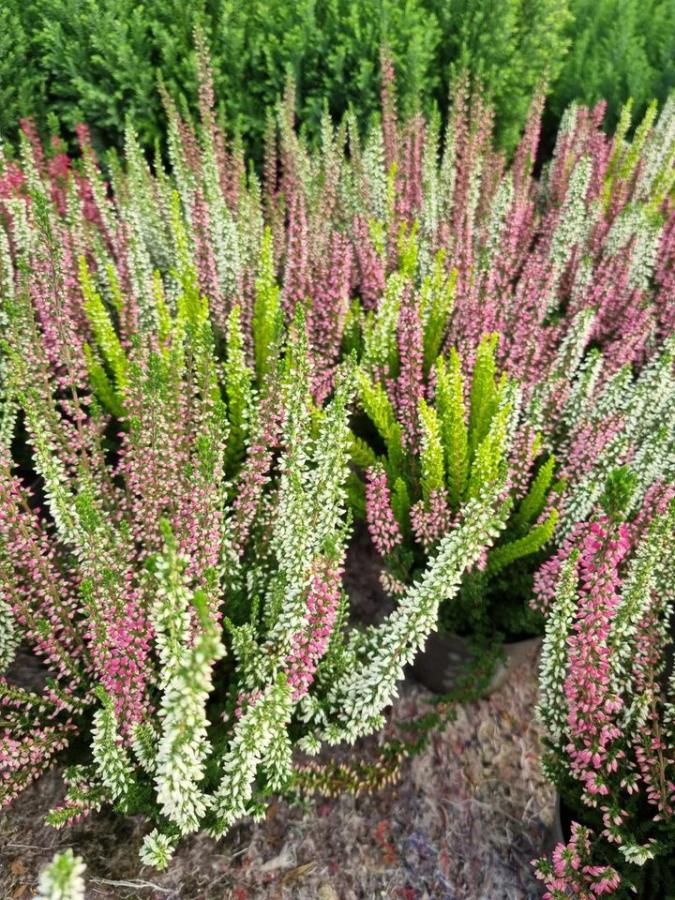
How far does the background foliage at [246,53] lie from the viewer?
436cm

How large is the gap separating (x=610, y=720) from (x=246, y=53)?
4736 mm

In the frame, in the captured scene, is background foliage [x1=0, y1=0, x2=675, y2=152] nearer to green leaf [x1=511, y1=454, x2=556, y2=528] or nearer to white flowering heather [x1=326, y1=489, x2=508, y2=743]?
green leaf [x1=511, y1=454, x2=556, y2=528]

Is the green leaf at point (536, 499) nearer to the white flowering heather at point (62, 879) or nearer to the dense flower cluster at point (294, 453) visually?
the dense flower cluster at point (294, 453)

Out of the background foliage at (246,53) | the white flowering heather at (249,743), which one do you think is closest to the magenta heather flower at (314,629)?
the white flowering heather at (249,743)

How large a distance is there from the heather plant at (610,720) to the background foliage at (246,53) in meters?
3.54

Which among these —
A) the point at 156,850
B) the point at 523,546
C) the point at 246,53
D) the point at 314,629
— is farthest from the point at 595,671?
the point at 246,53

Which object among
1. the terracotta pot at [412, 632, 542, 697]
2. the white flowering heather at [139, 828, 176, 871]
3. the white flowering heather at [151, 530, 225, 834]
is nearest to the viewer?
the white flowering heather at [151, 530, 225, 834]

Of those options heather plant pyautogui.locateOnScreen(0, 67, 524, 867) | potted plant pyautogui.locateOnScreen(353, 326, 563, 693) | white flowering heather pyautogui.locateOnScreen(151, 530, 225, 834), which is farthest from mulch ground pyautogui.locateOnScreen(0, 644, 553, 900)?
white flowering heather pyautogui.locateOnScreen(151, 530, 225, 834)

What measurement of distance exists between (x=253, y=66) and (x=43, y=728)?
4557mm

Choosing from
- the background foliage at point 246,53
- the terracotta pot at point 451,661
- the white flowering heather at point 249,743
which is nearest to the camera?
the white flowering heather at point 249,743

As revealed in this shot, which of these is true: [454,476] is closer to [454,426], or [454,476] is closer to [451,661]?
[454,426]

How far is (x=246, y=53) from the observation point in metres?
4.54

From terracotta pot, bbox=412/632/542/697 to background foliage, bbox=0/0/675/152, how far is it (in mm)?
3451

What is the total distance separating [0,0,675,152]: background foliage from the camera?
4359mm
